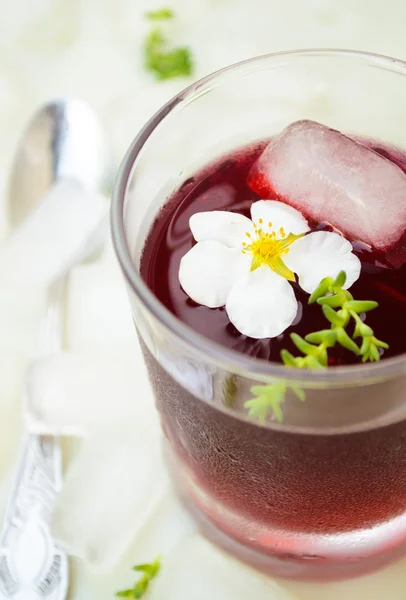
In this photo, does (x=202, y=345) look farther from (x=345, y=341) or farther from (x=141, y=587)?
(x=141, y=587)

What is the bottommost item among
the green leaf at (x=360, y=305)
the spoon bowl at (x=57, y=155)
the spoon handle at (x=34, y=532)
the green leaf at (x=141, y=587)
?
the spoon handle at (x=34, y=532)

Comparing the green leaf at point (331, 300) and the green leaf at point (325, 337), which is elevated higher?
the green leaf at point (331, 300)

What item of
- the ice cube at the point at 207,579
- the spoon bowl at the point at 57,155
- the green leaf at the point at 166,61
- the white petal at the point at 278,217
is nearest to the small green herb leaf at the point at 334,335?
the white petal at the point at 278,217

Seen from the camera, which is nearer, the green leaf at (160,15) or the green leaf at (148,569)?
the green leaf at (148,569)

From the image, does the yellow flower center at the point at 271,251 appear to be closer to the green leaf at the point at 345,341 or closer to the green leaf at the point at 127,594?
the green leaf at the point at 345,341

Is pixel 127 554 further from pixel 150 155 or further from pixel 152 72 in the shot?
pixel 152 72

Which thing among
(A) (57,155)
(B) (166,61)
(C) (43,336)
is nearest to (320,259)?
(C) (43,336)

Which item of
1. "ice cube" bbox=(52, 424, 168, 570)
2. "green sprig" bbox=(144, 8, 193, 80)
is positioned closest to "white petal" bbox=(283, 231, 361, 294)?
"ice cube" bbox=(52, 424, 168, 570)
